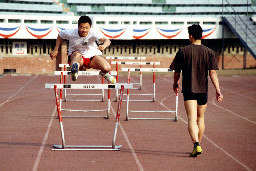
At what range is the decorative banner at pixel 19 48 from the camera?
2634 cm

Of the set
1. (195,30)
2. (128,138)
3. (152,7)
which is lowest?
(128,138)

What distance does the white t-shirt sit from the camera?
8.11m

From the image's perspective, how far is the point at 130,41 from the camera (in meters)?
27.8

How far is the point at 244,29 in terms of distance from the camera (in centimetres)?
2822

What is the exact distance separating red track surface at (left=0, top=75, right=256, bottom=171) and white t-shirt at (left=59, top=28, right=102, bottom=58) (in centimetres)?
151

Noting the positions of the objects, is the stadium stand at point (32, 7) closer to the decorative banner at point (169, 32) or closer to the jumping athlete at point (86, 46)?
the decorative banner at point (169, 32)

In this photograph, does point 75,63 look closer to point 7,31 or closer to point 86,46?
point 86,46

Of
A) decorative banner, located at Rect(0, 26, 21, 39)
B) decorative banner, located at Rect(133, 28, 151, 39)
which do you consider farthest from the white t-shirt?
decorative banner, located at Rect(133, 28, 151, 39)

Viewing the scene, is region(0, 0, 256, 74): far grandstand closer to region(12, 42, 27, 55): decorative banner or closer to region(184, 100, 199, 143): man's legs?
region(12, 42, 27, 55): decorative banner

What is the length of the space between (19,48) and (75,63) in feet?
63.9

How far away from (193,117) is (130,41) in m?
21.0

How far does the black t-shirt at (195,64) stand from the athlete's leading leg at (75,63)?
1.53 m

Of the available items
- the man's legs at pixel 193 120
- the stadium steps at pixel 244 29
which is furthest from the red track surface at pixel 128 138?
the stadium steps at pixel 244 29

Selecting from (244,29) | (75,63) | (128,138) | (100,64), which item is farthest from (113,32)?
(75,63)
